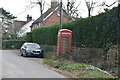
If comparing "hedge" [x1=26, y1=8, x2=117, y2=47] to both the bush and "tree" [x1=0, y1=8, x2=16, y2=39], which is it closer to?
the bush

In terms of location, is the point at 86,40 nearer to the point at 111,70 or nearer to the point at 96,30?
the point at 96,30

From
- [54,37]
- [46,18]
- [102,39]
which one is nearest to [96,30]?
[102,39]

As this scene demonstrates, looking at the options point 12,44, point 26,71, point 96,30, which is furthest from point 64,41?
point 12,44

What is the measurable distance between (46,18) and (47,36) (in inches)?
791

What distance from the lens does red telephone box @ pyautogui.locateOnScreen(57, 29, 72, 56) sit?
1866 centimetres

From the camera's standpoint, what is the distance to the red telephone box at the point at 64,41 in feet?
61.2

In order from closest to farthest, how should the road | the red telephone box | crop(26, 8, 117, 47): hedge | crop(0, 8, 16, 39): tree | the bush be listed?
the road → crop(26, 8, 117, 47): hedge → the red telephone box → the bush → crop(0, 8, 16, 39): tree

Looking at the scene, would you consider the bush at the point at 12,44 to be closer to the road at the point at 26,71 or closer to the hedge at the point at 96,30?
the hedge at the point at 96,30

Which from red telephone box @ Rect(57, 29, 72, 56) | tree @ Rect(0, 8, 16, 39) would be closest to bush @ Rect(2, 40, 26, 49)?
tree @ Rect(0, 8, 16, 39)

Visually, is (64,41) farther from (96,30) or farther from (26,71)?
(26,71)

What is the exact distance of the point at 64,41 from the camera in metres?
18.9

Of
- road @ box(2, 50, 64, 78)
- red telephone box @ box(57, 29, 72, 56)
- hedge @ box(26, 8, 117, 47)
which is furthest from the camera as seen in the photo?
red telephone box @ box(57, 29, 72, 56)

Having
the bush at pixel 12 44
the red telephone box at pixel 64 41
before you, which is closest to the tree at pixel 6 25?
the bush at pixel 12 44

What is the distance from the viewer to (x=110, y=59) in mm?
11500
